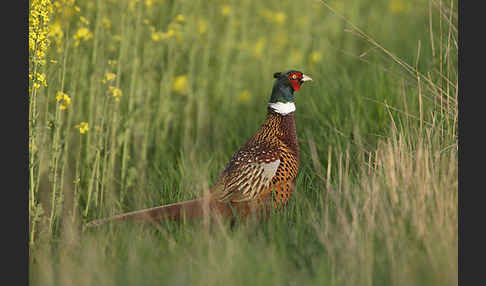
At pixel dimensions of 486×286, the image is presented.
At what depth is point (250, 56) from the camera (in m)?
8.16

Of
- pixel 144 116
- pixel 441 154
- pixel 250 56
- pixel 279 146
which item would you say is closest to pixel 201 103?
pixel 144 116

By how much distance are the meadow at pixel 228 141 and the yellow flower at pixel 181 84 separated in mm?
32

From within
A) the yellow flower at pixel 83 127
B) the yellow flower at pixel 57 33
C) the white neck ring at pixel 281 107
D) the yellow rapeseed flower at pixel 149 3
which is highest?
the yellow rapeseed flower at pixel 149 3

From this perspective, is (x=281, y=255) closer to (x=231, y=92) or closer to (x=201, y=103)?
(x=201, y=103)

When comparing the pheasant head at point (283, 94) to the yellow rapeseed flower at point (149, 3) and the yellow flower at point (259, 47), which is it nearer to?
the yellow rapeseed flower at point (149, 3)

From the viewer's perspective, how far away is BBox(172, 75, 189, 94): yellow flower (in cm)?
673

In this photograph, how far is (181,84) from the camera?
6.75m

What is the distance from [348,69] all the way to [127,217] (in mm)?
4046

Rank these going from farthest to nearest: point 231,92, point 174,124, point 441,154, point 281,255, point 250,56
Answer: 1. point 250,56
2. point 231,92
3. point 174,124
4. point 441,154
5. point 281,255

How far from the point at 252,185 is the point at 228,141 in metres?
1.83

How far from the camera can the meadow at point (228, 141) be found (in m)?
3.78

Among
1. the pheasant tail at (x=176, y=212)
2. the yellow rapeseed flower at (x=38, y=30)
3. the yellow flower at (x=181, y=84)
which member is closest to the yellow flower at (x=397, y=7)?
the yellow flower at (x=181, y=84)

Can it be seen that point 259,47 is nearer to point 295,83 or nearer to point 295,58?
point 295,58

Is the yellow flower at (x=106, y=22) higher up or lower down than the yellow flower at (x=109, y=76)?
higher up
